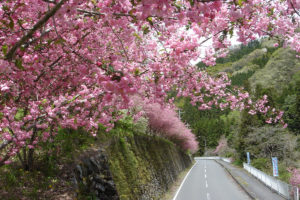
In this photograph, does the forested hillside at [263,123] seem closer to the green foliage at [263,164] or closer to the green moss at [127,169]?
the green foliage at [263,164]

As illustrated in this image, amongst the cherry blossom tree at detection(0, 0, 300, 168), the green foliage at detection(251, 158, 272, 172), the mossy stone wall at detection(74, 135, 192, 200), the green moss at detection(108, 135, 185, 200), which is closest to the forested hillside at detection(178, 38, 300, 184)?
the green foliage at detection(251, 158, 272, 172)

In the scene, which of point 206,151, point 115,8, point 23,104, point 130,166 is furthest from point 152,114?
point 206,151

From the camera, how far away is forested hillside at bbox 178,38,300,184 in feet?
72.4

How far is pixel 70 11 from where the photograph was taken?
7.66 ft

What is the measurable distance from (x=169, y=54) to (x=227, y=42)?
2148 millimetres

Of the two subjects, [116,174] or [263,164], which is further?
[263,164]

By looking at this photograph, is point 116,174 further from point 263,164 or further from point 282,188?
point 263,164

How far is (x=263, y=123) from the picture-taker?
34.7 meters

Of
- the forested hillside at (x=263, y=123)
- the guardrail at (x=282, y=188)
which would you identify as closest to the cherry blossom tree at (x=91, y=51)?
the forested hillside at (x=263, y=123)

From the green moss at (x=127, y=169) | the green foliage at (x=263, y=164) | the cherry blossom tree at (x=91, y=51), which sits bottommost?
the green foliage at (x=263, y=164)

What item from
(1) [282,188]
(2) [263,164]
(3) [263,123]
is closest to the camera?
(1) [282,188]

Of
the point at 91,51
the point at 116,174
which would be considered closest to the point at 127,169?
the point at 116,174

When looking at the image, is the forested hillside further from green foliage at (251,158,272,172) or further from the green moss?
the green moss

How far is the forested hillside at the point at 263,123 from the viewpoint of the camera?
2208 centimetres
